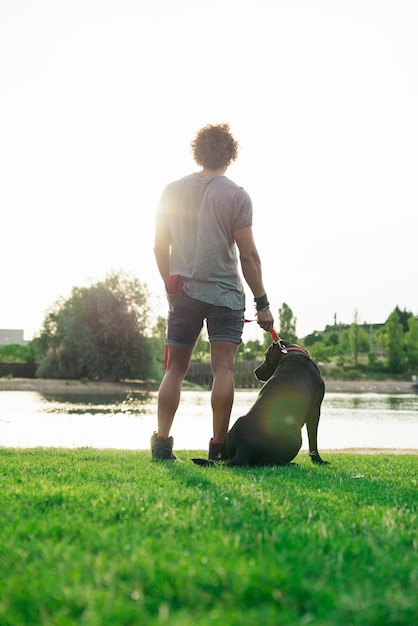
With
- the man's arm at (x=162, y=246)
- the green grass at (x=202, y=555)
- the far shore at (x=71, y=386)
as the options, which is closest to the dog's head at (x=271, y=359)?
the man's arm at (x=162, y=246)

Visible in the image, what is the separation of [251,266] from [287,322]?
5686 cm

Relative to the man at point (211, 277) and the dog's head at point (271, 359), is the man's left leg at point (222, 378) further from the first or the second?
the dog's head at point (271, 359)

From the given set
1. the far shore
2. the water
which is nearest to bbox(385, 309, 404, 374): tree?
the far shore

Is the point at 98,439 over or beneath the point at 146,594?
beneath

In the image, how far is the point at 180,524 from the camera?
2098 mm

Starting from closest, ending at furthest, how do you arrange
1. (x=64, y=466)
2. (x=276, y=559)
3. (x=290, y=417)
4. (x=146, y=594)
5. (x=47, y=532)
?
(x=146, y=594) < (x=276, y=559) < (x=47, y=532) < (x=64, y=466) < (x=290, y=417)

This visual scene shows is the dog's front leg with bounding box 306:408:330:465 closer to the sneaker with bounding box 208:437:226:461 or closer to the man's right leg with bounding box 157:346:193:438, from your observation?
the sneaker with bounding box 208:437:226:461

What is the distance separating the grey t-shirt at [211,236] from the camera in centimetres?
443

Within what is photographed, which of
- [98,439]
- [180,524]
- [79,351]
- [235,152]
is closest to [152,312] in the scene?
[79,351]

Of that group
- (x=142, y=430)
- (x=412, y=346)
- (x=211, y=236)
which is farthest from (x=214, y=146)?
(x=412, y=346)

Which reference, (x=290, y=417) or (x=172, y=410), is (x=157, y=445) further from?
→ (x=290, y=417)

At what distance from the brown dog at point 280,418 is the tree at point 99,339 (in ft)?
115

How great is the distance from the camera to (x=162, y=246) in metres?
4.85

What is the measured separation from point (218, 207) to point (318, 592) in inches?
131
